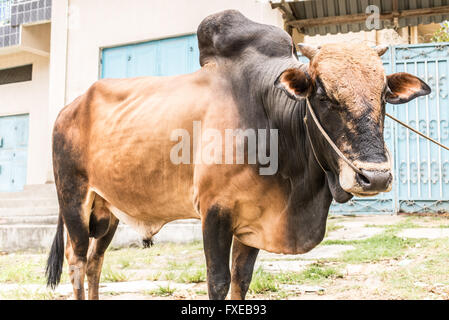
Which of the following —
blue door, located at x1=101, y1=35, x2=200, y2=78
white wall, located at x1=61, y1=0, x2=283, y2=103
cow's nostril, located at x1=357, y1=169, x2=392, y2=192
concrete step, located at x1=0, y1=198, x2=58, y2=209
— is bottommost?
cow's nostril, located at x1=357, y1=169, x2=392, y2=192

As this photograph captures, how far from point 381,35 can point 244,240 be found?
9.06 meters

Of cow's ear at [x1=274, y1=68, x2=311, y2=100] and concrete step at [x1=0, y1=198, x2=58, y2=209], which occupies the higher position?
cow's ear at [x1=274, y1=68, x2=311, y2=100]

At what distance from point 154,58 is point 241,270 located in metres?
6.65

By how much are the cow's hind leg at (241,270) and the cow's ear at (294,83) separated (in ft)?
3.90

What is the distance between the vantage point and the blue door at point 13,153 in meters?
12.0

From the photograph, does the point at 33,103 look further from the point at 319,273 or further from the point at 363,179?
the point at 363,179

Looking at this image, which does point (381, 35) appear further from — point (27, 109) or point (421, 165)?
point (27, 109)

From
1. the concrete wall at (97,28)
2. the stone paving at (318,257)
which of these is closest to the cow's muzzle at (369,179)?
the stone paving at (318,257)

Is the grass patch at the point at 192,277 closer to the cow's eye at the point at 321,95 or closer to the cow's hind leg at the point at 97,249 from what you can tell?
the cow's hind leg at the point at 97,249

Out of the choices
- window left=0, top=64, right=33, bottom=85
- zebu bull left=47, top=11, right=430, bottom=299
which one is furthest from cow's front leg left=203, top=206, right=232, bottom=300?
window left=0, top=64, right=33, bottom=85

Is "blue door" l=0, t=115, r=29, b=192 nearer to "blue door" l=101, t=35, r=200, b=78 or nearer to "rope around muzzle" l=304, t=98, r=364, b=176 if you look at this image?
"blue door" l=101, t=35, r=200, b=78

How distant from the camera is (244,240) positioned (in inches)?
111

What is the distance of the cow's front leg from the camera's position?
2.64 metres
